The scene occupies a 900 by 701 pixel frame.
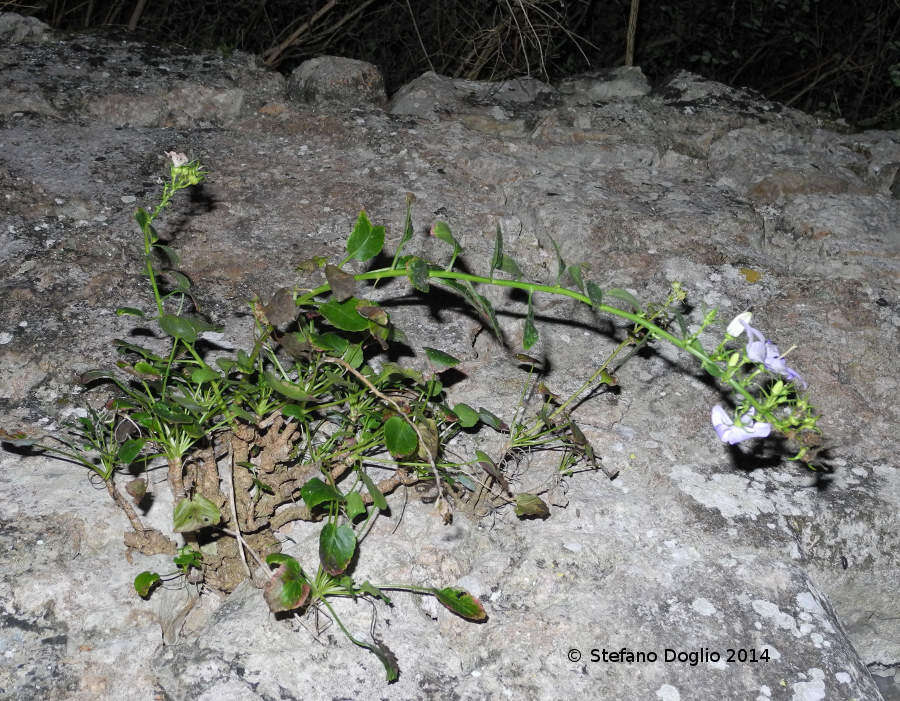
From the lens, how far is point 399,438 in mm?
1144

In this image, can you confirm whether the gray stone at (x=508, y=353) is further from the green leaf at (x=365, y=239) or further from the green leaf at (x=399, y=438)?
the green leaf at (x=365, y=239)

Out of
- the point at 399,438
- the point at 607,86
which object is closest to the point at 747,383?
the point at 399,438

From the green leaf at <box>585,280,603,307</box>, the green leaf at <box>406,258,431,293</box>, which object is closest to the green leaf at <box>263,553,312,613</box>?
the green leaf at <box>406,258,431,293</box>

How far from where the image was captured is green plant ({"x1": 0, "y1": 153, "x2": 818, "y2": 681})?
3.66 feet

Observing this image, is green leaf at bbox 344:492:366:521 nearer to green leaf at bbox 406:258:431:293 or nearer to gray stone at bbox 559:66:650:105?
green leaf at bbox 406:258:431:293

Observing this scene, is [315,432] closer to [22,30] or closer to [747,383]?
[747,383]

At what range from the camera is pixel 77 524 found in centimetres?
121

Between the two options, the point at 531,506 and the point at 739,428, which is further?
the point at 531,506

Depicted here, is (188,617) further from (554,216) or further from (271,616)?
(554,216)

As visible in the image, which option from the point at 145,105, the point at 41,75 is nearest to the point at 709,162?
the point at 145,105

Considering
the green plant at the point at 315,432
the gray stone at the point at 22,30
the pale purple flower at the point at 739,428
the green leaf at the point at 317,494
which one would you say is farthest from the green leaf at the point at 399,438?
the gray stone at the point at 22,30

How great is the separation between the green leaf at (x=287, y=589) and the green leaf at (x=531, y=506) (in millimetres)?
383

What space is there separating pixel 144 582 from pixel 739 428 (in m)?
0.89

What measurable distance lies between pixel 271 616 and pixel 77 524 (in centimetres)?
35
